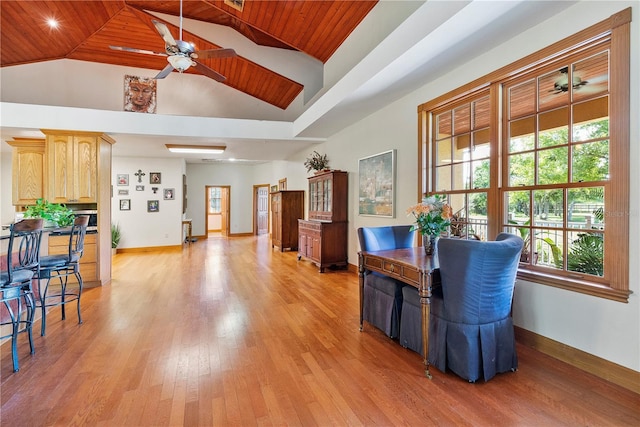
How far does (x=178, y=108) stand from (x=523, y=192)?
6663mm

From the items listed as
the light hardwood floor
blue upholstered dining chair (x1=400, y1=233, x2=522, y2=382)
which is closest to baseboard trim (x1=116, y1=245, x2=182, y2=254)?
the light hardwood floor

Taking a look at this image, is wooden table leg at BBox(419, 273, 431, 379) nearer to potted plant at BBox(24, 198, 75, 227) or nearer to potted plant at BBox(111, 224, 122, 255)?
potted plant at BBox(24, 198, 75, 227)

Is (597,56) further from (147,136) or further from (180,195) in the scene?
(180,195)

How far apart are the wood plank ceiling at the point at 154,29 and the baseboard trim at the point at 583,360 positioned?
13.5 ft

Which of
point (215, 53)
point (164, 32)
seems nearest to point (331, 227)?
point (215, 53)

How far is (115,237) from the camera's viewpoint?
289 inches

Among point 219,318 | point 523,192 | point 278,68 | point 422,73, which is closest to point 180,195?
point 278,68

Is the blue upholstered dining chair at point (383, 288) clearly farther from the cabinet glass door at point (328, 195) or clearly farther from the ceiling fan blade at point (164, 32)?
the ceiling fan blade at point (164, 32)

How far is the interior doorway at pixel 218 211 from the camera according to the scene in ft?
36.9

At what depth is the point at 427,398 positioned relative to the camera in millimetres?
1867

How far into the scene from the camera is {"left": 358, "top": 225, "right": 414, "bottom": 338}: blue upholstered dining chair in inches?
103

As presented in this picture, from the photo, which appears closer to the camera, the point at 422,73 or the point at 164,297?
the point at 422,73

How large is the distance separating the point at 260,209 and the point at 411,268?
9.99 meters

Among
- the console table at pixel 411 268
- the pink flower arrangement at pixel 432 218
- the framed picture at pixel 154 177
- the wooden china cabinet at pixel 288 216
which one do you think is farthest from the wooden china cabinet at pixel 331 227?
the framed picture at pixel 154 177
